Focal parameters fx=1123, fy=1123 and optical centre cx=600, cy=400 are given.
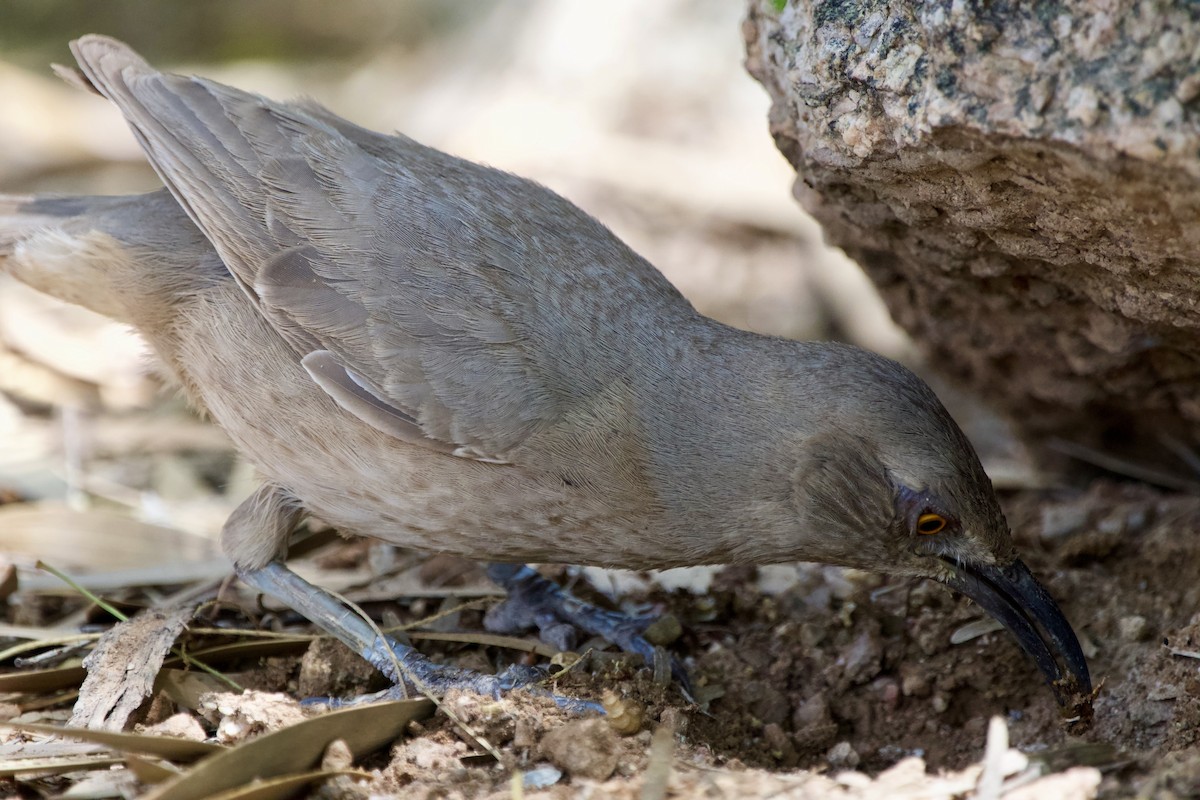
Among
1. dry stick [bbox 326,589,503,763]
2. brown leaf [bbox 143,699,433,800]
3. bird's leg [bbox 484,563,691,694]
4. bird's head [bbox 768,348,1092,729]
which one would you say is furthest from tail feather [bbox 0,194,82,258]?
bird's head [bbox 768,348,1092,729]

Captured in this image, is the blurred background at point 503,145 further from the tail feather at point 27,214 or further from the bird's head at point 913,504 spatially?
the bird's head at point 913,504

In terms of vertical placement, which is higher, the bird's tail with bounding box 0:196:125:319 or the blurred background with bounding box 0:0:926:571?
the blurred background with bounding box 0:0:926:571

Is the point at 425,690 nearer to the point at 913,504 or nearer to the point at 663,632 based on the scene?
the point at 663,632

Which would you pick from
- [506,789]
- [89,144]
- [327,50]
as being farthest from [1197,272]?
[327,50]

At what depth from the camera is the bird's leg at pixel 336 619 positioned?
4156 mm

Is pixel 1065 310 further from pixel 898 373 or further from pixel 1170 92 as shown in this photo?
pixel 1170 92

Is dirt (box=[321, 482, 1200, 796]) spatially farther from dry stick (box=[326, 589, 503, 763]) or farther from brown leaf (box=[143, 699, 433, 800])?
brown leaf (box=[143, 699, 433, 800])

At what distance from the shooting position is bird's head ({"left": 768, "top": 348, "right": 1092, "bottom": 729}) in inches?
154

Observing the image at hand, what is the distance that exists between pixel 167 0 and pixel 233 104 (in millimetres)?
6537

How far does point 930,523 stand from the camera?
3980mm

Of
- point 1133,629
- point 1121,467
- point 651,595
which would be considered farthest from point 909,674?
point 1121,467

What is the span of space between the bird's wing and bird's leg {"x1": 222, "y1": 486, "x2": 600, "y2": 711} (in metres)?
0.78

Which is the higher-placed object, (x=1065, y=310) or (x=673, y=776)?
(x=1065, y=310)

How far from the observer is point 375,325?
427 cm
